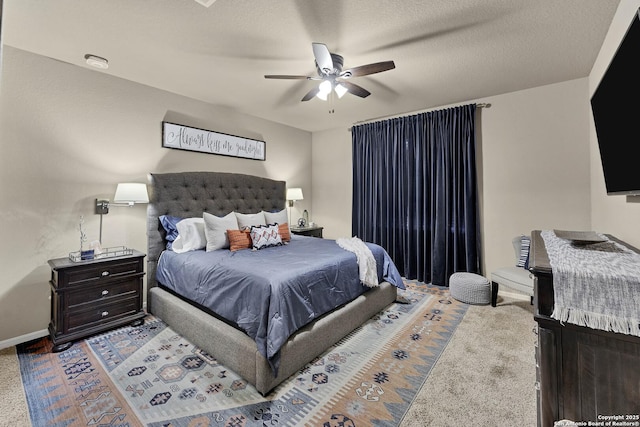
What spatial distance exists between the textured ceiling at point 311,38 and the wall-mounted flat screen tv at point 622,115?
0.70m

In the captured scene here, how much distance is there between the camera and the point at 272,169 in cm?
472

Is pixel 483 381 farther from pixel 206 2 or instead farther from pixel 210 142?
pixel 210 142

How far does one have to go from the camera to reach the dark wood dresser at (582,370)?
3.29 ft

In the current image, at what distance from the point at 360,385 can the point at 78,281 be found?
2.53m

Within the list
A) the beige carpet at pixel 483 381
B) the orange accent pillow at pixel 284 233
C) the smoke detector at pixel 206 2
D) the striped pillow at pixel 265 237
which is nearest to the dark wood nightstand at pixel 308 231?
the orange accent pillow at pixel 284 233

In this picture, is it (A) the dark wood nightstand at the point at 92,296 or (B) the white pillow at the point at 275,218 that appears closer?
(A) the dark wood nightstand at the point at 92,296

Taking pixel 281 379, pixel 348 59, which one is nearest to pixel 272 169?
pixel 348 59

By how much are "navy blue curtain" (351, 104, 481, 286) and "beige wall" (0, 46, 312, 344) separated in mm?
Result: 2994

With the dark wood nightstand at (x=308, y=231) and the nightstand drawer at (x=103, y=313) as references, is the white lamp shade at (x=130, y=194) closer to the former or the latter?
the nightstand drawer at (x=103, y=313)

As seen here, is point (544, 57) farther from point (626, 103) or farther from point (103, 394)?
point (103, 394)

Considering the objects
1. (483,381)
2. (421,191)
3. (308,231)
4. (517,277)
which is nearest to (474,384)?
(483,381)

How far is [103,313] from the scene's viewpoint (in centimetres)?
253

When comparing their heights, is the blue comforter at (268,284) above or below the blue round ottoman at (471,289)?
above

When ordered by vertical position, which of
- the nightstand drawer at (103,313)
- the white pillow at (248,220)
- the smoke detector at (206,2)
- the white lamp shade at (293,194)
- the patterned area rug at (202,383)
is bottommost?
the patterned area rug at (202,383)
